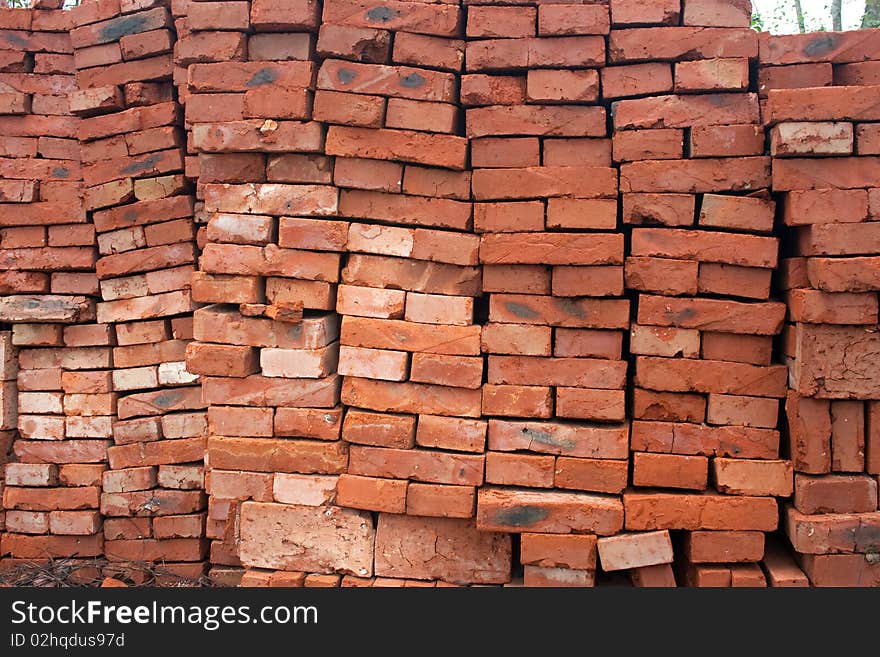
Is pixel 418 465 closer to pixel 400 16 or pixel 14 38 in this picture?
pixel 400 16

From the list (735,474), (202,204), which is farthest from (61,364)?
(735,474)

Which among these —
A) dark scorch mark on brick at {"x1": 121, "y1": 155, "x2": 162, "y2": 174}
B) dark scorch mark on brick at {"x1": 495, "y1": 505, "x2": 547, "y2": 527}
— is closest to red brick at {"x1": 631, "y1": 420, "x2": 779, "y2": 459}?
dark scorch mark on brick at {"x1": 495, "y1": 505, "x2": 547, "y2": 527}

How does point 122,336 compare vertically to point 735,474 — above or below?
above

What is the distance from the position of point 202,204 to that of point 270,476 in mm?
2261

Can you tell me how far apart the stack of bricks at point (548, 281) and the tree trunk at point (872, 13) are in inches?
214

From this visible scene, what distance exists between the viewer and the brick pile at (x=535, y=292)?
4383 mm

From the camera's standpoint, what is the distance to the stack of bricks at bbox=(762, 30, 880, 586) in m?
4.23

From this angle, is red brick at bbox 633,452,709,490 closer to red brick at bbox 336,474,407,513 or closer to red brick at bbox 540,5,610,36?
red brick at bbox 336,474,407,513

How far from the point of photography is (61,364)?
6047mm

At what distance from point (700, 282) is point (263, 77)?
3073 millimetres

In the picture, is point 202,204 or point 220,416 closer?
point 220,416

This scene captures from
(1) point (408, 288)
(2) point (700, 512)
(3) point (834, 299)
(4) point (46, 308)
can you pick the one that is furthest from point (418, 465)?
(4) point (46, 308)

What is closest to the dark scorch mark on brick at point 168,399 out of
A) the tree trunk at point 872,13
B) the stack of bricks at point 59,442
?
the stack of bricks at point 59,442

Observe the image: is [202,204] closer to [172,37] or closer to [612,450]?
[172,37]
